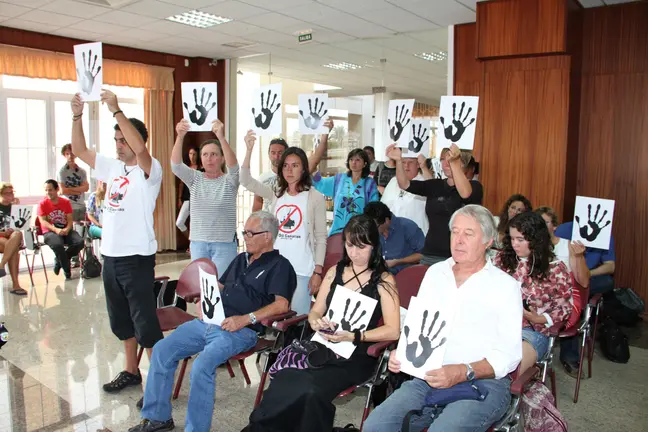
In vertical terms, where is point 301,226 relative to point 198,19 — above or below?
below

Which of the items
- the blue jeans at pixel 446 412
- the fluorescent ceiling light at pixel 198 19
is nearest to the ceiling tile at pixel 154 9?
the fluorescent ceiling light at pixel 198 19

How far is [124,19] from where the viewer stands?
6.34 metres

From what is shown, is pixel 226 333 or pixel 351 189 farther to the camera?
pixel 351 189

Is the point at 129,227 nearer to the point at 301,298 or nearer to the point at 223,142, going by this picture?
the point at 223,142

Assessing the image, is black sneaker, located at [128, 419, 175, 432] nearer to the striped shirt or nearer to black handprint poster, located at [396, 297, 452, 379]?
the striped shirt

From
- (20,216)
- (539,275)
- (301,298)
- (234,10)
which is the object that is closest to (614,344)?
(539,275)

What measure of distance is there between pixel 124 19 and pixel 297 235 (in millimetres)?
4280

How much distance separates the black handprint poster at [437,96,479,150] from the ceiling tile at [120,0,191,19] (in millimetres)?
3489

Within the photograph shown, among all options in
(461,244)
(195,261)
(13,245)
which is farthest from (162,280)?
(13,245)

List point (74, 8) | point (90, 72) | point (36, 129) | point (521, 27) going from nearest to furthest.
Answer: point (90, 72) < point (521, 27) < point (74, 8) < point (36, 129)

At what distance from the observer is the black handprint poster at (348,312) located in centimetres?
246

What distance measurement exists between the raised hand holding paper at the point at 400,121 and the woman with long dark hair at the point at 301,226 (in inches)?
39.5

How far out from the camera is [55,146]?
782 cm

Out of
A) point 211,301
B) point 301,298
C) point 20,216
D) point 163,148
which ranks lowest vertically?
point 301,298
